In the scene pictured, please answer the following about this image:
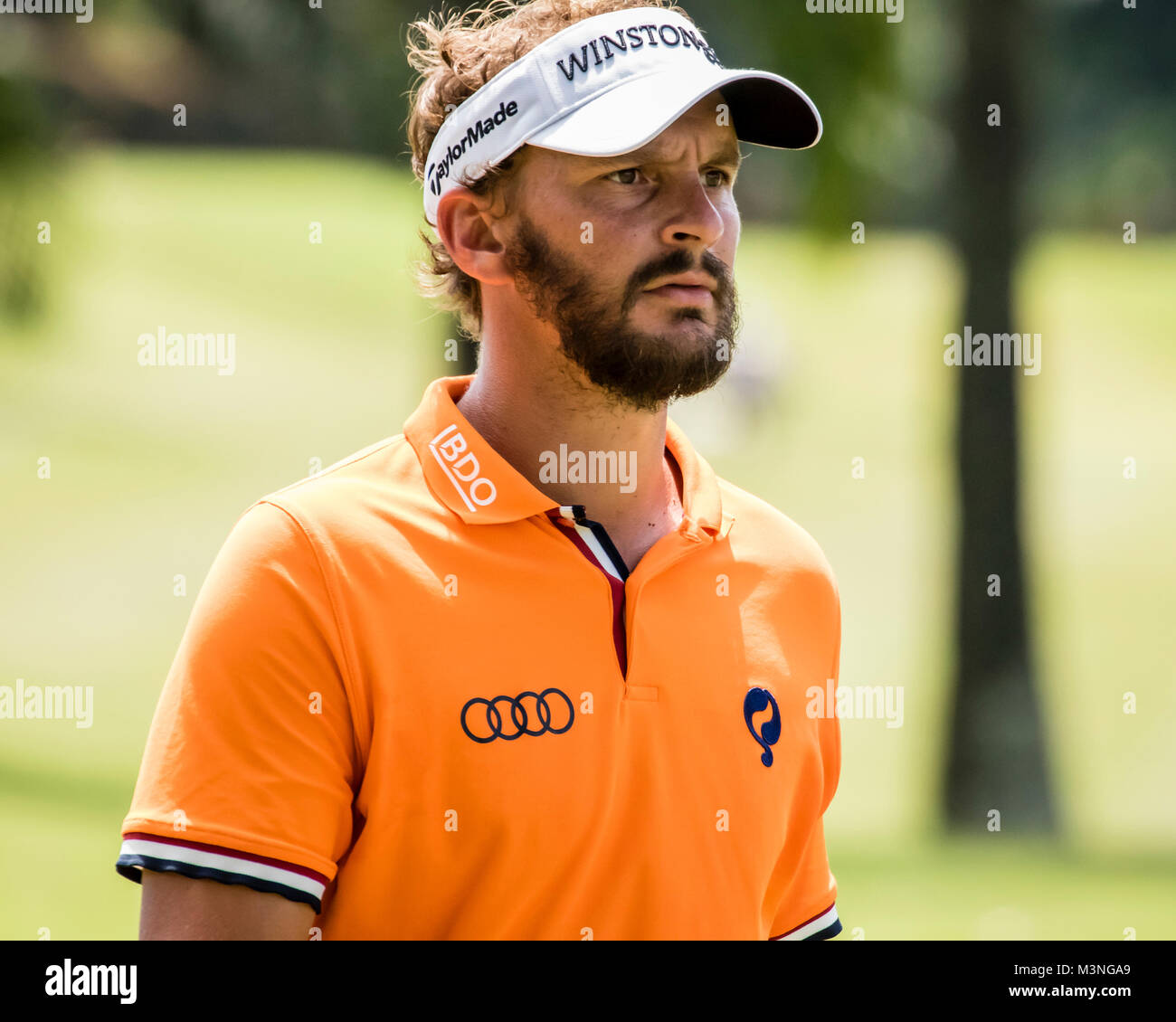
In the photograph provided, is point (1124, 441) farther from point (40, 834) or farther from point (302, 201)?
point (40, 834)

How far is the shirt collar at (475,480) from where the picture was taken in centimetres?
240

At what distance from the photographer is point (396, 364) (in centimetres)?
2397

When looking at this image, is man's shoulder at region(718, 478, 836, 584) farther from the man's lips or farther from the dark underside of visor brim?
the dark underside of visor brim

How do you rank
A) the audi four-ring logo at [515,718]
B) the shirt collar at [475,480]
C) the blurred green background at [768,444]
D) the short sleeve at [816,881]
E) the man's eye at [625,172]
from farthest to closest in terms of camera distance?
the blurred green background at [768,444] → the short sleeve at [816,881] → the man's eye at [625,172] → the shirt collar at [475,480] → the audi four-ring logo at [515,718]

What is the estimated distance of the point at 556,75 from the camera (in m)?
2.56

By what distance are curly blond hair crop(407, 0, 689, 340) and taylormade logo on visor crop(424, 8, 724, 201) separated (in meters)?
0.05

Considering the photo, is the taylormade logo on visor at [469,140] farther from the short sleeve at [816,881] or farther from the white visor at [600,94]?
the short sleeve at [816,881]

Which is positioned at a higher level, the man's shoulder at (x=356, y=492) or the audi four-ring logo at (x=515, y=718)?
the man's shoulder at (x=356, y=492)

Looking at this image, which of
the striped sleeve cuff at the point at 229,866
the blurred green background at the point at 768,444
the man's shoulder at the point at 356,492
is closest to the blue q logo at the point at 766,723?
the man's shoulder at the point at 356,492

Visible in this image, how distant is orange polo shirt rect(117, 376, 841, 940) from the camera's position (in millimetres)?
2129

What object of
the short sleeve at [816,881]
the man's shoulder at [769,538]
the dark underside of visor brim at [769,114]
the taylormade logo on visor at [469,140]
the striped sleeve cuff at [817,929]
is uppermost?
the dark underside of visor brim at [769,114]

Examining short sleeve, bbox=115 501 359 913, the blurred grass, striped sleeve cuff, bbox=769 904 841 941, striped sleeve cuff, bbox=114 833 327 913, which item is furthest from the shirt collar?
the blurred grass

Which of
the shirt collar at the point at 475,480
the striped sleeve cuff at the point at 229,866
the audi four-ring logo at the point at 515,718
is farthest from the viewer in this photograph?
the shirt collar at the point at 475,480

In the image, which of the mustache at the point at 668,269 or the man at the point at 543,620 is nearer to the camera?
the man at the point at 543,620
